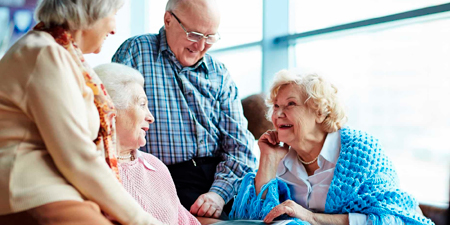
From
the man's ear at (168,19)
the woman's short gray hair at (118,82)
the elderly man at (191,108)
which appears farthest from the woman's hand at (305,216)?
the man's ear at (168,19)

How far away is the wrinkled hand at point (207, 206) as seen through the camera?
205cm

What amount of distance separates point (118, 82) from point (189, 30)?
729 mm

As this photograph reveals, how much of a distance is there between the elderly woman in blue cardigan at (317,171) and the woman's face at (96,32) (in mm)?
947

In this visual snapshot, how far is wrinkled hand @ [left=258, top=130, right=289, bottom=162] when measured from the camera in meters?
2.13

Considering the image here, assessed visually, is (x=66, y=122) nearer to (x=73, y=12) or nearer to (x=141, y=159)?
(x=73, y=12)

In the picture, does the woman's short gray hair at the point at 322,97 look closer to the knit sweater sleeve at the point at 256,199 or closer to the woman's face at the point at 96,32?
the knit sweater sleeve at the point at 256,199

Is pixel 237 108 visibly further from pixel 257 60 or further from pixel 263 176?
pixel 257 60

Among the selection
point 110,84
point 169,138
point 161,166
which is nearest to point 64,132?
point 110,84

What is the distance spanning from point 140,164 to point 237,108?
2.82 ft

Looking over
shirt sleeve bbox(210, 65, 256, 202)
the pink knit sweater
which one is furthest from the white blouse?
the pink knit sweater

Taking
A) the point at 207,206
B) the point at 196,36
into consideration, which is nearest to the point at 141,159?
the point at 207,206

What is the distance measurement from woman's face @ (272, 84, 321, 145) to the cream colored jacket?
1055 millimetres

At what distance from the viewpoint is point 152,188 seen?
1.66 meters

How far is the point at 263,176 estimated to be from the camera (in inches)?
81.9
